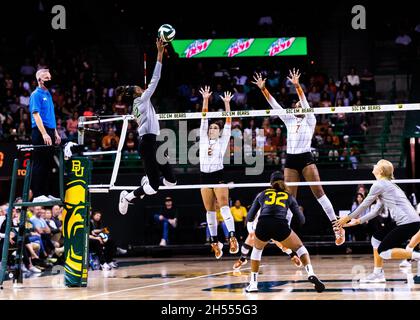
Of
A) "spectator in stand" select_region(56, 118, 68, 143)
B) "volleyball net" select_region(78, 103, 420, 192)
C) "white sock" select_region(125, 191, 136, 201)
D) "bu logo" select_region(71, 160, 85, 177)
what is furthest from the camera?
"spectator in stand" select_region(56, 118, 68, 143)

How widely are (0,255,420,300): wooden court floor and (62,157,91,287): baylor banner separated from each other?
0.34 metres

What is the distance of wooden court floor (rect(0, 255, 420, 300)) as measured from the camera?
420 inches

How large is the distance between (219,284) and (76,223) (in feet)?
8.77

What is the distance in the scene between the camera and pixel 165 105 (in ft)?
89.0

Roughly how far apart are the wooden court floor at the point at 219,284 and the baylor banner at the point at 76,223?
34 cm

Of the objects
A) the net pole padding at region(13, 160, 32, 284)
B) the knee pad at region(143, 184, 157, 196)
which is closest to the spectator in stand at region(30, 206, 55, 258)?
the net pole padding at region(13, 160, 32, 284)

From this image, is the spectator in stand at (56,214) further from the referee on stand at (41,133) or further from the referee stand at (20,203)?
the referee on stand at (41,133)

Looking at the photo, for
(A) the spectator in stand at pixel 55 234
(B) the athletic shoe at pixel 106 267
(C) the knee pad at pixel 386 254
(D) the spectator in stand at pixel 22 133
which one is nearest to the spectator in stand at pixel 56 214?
(A) the spectator in stand at pixel 55 234

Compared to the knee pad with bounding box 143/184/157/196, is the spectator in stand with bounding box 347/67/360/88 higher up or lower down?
higher up

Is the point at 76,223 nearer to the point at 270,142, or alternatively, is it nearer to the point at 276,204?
the point at 276,204

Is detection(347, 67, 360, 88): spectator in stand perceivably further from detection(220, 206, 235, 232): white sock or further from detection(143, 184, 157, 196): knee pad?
detection(143, 184, 157, 196): knee pad

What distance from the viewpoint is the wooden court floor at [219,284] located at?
10.7 meters

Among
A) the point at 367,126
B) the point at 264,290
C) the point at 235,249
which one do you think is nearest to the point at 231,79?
the point at 367,126

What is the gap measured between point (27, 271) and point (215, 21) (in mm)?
14407
